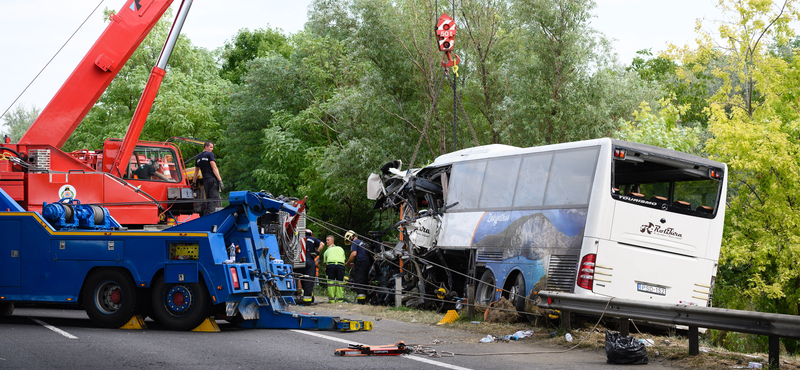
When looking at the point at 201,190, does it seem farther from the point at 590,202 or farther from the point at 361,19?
the point at 361,19

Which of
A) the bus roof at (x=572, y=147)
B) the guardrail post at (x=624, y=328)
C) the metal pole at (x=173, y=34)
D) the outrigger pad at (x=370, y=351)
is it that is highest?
the metal pole at (x=173, y=34)

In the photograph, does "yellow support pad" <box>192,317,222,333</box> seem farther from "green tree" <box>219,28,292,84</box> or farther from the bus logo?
"green tree" <box>219,28,292,84</box>

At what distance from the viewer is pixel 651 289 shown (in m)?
11.5

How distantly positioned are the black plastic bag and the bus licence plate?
9.09ft

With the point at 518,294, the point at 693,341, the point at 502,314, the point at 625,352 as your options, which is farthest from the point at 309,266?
the point at 693,341

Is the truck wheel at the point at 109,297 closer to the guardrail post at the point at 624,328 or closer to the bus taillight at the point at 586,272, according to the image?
the bus taillight at the point at 586,272

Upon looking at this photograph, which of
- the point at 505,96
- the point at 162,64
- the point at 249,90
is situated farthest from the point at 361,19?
the point at 162,64

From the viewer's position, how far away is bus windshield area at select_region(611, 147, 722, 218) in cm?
1179

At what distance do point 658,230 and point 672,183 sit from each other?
0.97 m

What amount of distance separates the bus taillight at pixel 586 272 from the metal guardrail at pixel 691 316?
0.51 m

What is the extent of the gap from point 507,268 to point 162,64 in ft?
28.5

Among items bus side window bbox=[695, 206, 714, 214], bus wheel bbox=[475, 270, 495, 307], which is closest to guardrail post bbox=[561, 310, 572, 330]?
bus wheel bbox=[475, 270, 495, 307]

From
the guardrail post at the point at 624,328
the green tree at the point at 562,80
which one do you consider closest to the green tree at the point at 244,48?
the green tree at the point at 562,80

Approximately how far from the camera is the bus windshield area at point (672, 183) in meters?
11.8
